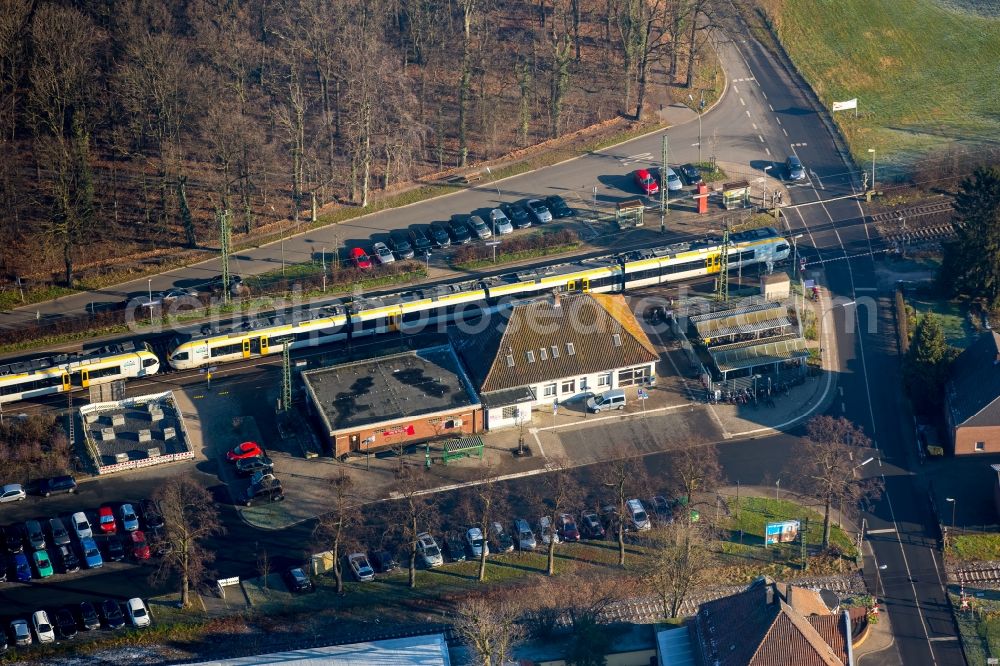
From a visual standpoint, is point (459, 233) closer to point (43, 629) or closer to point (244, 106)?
point (244, 106)

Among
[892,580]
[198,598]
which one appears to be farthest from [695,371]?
[198,598]

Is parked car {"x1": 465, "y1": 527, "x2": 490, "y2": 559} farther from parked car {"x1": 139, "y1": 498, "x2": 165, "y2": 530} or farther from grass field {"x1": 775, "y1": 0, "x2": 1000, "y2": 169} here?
grass field {"x1": 775, "y1": 0, "x2": 1000, "y2": 169}

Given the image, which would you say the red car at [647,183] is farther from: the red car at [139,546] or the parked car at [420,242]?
the red car at [139,546]

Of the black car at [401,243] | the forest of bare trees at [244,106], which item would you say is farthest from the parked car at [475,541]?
the forest of bare trees at [244,106]

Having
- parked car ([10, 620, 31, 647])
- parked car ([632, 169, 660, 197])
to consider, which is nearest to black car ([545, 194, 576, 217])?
parked car ([632, 169, 660, 197])

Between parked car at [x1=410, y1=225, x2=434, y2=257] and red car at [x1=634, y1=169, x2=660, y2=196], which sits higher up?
red car at [x1=634, y1=169, x2=660, y2=196]

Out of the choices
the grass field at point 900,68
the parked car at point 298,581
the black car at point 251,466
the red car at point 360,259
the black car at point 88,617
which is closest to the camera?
the black car at point 88,617
